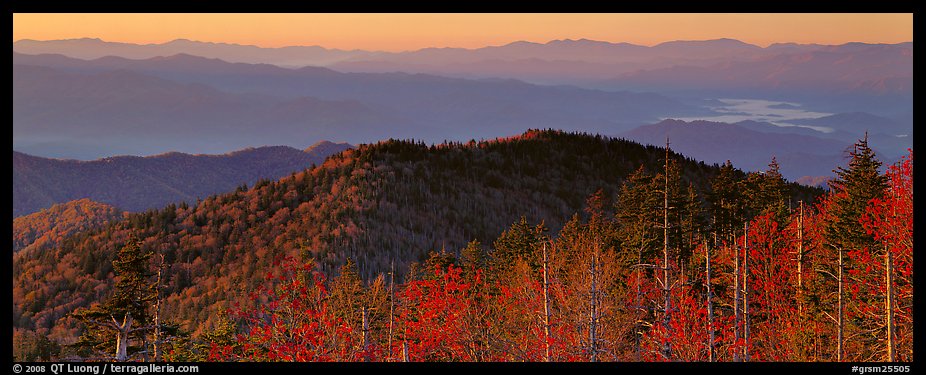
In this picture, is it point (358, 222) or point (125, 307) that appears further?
point (358, 222)

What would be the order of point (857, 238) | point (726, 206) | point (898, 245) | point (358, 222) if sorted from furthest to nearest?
point (358, 222) < point (726, 206) < point (857, 238) < point (898, 245)

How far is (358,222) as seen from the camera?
400 ft

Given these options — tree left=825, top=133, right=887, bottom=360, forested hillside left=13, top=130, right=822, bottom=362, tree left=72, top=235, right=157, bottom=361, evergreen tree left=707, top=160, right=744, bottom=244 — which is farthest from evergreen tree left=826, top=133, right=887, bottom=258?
tree left=72, top=235, right=157, bottom=361

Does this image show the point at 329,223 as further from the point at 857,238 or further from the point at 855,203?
the point at 857,238

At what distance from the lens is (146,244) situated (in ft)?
403

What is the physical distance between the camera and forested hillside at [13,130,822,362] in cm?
7925

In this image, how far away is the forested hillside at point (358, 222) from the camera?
79.2m

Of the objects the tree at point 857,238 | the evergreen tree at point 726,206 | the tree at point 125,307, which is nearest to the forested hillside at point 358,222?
the evergreen tree at point 726,206

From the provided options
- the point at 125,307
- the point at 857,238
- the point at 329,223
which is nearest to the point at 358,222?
the point at 329,223
